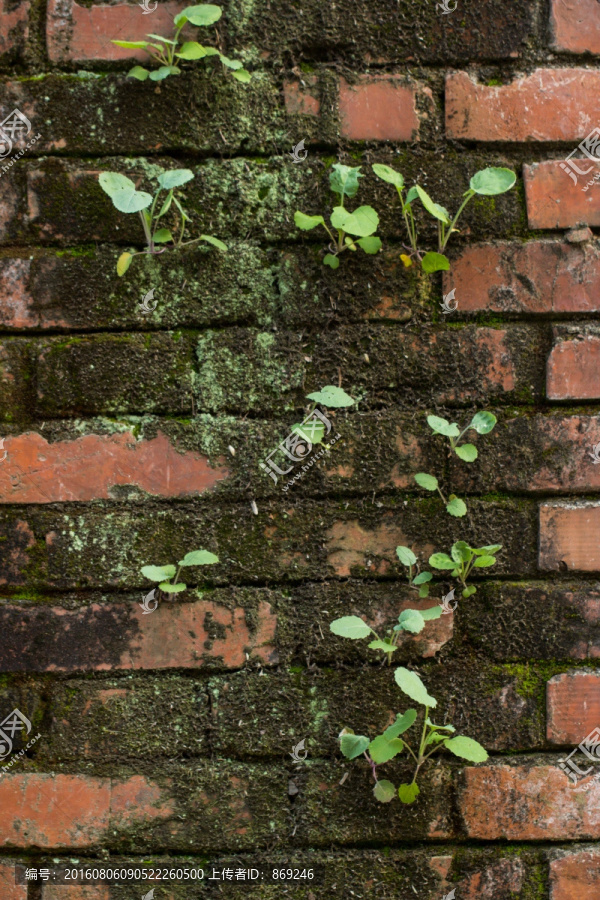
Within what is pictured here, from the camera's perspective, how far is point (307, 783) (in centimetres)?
96

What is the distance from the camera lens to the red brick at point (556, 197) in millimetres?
1024

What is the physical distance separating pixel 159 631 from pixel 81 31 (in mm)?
905

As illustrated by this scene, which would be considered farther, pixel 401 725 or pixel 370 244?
pixel 370 244

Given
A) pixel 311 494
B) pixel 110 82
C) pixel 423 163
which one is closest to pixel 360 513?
pixel 311 494

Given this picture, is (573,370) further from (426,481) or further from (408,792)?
(408,792)

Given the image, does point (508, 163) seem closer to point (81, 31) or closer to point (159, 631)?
point (81, 31)

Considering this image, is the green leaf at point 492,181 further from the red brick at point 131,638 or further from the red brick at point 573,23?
the red brick at point 131,638

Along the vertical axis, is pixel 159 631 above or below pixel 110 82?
below

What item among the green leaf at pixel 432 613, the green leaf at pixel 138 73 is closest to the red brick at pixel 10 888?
the green leaf at pixel 432 613

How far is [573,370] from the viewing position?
3.32ft

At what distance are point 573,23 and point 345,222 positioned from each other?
50cm

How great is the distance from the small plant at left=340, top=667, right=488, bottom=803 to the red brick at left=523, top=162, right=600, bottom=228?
0.71 metres

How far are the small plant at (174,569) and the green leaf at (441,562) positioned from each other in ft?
1.01
